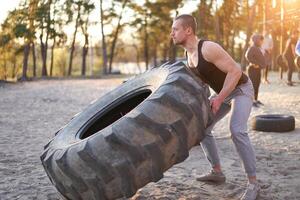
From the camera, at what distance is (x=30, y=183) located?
16.1ft

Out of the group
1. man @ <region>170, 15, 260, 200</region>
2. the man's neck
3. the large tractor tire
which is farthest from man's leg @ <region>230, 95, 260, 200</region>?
the man's neck

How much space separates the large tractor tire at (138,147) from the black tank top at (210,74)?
0.77 ft

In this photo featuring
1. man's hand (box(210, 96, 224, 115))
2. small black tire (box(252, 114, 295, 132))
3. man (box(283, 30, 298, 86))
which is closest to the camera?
man's hand (box(210, 96, 224, 115))

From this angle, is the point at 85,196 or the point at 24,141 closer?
the point at 85,196

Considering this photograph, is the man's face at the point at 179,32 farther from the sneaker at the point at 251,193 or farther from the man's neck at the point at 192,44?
the sneaker at the point at 251,193

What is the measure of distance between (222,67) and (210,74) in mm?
175

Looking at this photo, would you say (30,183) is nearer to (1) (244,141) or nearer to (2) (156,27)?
(1) (244,141)

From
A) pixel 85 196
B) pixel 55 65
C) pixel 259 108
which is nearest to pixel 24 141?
pixel 85 196

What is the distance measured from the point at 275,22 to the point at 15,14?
76.1 feet

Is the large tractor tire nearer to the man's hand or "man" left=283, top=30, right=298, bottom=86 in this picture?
the man's hand

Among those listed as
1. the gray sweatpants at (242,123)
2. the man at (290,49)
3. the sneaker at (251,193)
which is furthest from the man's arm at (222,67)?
the man at (290,49)

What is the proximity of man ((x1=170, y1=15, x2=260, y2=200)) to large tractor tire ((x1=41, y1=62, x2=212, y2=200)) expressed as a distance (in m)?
0.24

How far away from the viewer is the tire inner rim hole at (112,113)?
468 cm

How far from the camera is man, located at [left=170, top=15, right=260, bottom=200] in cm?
399
